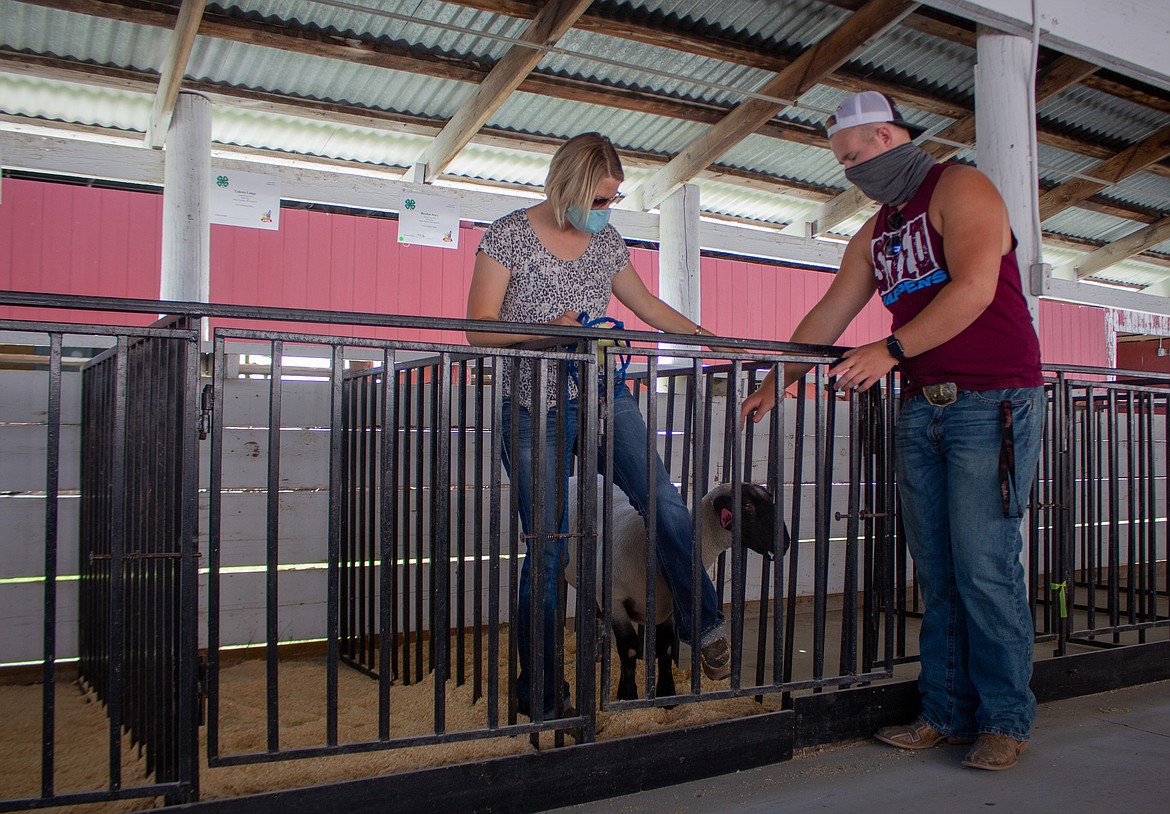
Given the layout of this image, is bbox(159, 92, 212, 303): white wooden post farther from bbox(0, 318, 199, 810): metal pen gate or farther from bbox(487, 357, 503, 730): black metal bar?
bbox(487, 357, 503, 730): black metal bar

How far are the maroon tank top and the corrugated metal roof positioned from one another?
249 centimetres

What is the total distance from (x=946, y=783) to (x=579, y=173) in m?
1.83

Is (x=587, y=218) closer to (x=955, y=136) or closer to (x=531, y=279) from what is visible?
(x=531, y=279)

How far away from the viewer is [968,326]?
220 centimetres

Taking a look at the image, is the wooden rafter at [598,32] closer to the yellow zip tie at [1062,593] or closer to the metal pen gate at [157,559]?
the metal pen gate at [157,559]

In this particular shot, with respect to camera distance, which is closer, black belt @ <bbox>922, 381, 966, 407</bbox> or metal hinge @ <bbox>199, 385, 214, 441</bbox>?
metal hinge @ <bbox>199, 385, 214, 441</bbox>

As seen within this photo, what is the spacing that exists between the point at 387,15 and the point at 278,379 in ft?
8.99

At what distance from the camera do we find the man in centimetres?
215

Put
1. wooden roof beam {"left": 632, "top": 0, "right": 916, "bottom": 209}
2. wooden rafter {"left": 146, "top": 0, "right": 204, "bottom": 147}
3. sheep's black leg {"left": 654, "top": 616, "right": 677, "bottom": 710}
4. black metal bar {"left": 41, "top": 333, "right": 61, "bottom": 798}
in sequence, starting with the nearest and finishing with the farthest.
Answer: black metal bar {"left": 41, "top": 333, "right": 61, "bottom": 798} < sheep's black leg {"left": 654, "top": 616, "right": 677, "bottom": 710} < wooden rafter {"left": 146, "top": 0, "right": 204, "bottom": 147} < wooden roof beam {"left": 632, "top": 0, "right": 916, "bottom": 209}

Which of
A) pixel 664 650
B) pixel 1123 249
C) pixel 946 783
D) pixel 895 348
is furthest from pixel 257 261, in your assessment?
pixel 1123 249

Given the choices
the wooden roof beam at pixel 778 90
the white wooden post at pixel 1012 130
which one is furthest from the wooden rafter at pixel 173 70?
the white wooden post at pixel 1012 130

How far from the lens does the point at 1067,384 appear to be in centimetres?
311

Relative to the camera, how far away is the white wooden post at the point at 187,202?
4.21m

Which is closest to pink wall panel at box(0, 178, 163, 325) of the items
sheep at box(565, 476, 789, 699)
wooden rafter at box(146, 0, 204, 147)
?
wooden rafter at box(146, 0, 204, 147)
